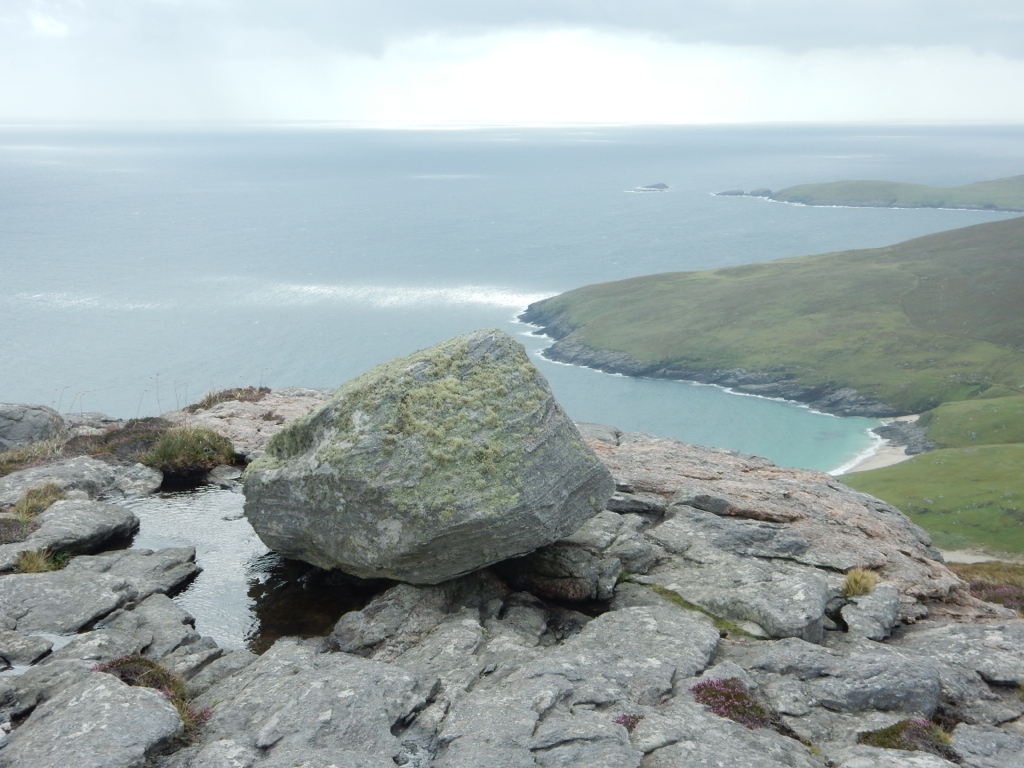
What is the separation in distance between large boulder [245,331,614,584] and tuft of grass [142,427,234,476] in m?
9.60

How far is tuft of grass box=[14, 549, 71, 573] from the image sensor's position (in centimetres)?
2062

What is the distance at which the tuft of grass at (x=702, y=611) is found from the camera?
61.1ft

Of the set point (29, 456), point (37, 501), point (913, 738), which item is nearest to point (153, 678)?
point (37, 501)

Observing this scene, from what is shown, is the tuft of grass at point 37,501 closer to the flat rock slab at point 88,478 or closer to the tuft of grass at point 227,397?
the flat rock slab at point 88,478

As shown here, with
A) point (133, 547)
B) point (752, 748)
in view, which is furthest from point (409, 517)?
point (133, 547)

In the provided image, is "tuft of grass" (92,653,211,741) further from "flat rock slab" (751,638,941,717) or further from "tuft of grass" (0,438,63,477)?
"tuft of grass" (0,438,63,477)

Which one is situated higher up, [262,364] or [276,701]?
[276,701]

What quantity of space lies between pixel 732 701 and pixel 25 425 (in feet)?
108

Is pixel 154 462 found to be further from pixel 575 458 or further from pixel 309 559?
pixel 575 458

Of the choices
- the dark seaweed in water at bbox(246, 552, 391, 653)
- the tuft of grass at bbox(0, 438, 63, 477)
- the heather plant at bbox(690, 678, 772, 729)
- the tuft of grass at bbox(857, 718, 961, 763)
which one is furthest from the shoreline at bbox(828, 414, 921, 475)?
the heather plant at bbox(690, 678, 772, 729)

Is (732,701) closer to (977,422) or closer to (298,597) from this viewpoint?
(298,597)

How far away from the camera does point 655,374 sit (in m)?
193

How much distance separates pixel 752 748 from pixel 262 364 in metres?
167

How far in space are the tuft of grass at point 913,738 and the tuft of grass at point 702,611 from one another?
3899 mm
